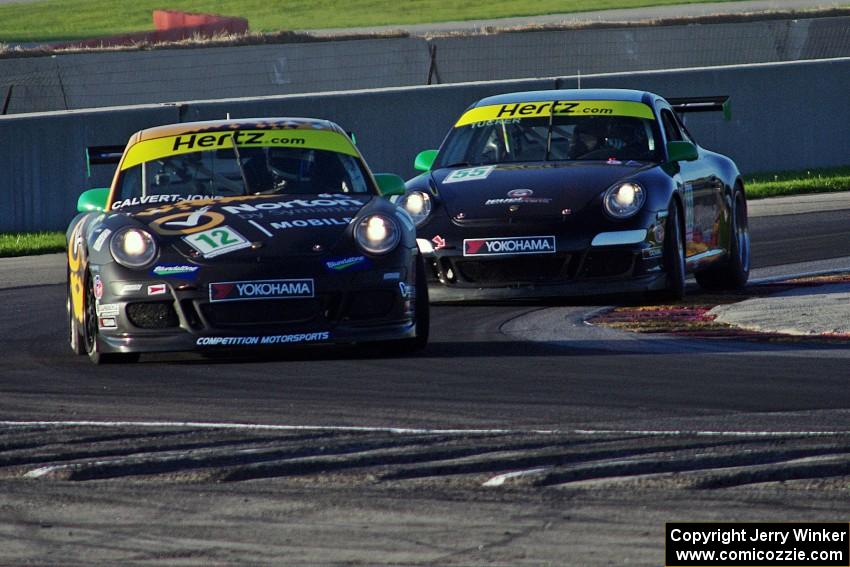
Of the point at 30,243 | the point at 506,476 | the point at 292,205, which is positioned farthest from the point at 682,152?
the point at 30,243

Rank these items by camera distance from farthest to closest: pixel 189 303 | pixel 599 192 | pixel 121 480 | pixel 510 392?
pixel 599 192 < pixel 189 303 < pixel 510 392 < pixel 121 480

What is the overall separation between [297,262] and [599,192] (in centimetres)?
289

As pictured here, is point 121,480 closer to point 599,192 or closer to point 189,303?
point 189,303

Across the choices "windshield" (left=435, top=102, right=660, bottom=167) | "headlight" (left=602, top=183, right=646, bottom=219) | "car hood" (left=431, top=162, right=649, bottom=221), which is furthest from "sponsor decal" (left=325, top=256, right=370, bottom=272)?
"windshield" (left=435, top=102, right=660, bottom=167)

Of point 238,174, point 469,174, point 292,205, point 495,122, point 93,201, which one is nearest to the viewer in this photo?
point 292,205

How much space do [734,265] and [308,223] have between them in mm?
4133

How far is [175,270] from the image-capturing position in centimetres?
859

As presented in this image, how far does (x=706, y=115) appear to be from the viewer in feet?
65.9

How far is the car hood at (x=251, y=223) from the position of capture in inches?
342

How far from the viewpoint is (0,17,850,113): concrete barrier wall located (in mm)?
25141

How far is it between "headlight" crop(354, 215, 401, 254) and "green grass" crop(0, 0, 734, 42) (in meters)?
35.1

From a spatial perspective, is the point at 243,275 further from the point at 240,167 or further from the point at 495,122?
the point at 495,122

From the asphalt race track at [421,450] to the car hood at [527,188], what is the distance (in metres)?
1.44

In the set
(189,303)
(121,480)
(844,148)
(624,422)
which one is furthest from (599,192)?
(844,148)
